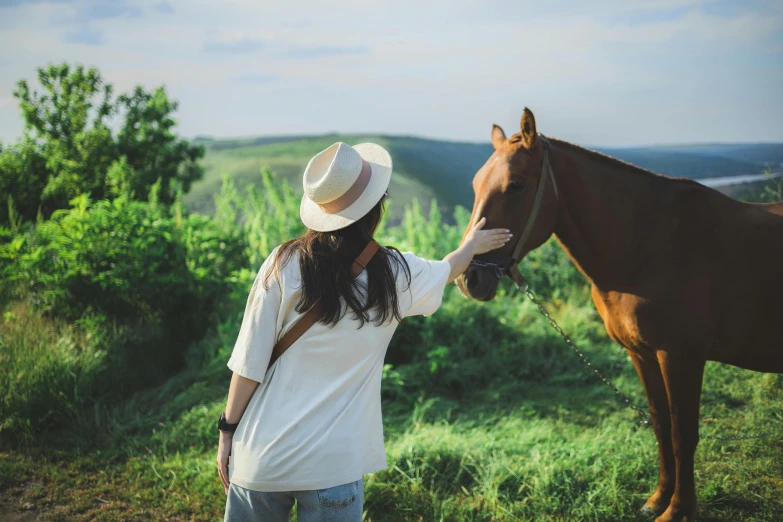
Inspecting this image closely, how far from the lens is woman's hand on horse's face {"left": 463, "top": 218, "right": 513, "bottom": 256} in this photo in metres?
2.52

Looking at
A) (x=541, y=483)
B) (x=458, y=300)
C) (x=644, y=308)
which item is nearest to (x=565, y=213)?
(x=644, y=308)

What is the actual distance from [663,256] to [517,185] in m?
0.88

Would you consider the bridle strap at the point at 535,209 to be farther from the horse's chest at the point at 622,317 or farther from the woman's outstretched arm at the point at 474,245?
the horse's chest at the point at 622,317

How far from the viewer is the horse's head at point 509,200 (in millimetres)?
3008

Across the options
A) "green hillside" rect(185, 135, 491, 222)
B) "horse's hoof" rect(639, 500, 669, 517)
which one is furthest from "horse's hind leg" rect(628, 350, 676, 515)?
"green hillside" rect(185, 135, 491, 222)

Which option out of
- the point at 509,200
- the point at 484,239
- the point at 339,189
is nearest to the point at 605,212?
the point at 509,200

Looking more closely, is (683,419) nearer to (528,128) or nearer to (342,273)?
(528,128)

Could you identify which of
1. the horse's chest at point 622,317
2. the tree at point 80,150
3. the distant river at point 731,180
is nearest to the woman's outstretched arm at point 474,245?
the horse's chest at point 622,317

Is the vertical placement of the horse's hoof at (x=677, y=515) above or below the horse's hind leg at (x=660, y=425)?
below

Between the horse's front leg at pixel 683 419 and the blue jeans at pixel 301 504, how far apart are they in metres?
1.91

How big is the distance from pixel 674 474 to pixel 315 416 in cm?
255

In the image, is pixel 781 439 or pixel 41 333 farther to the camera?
pixel 41 333

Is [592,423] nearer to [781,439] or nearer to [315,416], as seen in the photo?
[781,439]

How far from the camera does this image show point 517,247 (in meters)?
3.07
